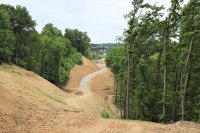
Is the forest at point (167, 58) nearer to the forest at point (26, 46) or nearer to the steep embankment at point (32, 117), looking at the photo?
the steep embankment at point (32, 117)

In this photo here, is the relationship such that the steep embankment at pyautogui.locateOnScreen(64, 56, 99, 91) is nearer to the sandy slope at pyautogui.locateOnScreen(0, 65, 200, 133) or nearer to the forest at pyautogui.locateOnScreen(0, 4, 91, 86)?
the forest at pyautogui.locateOnScreen(0, 4, 91, 86)

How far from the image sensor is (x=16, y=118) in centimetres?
2147

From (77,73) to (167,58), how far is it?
82914 mm

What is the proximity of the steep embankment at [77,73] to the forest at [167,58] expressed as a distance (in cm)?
4998

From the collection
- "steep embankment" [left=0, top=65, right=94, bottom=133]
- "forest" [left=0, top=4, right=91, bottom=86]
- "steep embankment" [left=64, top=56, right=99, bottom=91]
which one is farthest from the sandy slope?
"steep embankment" [left=64, top=56, right=99, bottom=91]

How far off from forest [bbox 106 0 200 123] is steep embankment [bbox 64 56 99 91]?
49981 millimetres

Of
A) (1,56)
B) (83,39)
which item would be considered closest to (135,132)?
(1,56)

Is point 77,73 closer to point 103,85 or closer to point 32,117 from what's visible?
point 103,85

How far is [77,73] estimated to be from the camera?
115 m

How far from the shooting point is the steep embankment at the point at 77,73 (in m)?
96.5

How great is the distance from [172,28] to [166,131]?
42.5 feet

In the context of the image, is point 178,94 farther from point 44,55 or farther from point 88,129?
point 44,55

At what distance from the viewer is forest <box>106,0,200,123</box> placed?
99.1ft

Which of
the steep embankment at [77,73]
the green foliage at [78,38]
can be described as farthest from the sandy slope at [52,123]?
the green foliage at [78,38]
